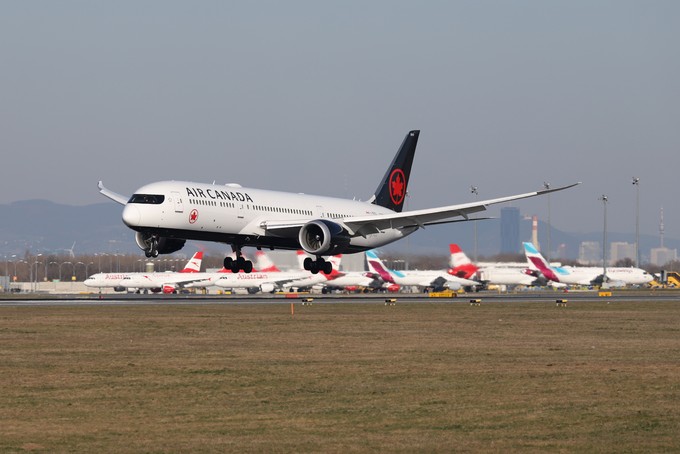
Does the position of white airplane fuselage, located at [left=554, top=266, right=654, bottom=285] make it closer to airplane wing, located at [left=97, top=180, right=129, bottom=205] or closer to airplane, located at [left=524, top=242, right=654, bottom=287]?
airplane, located at [left=524, top=242, right=654, bottom=287]

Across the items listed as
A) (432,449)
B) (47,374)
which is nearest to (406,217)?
(47,374)

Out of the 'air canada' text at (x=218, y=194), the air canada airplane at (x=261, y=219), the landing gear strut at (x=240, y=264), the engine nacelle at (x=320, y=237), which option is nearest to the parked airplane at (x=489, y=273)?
the air canada airplane at (x=261, y=219)

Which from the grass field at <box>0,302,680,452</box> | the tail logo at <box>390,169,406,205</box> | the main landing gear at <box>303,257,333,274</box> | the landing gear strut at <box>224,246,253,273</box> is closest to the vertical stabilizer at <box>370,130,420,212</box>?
the tail logo at <box>390,169,406,205</box>

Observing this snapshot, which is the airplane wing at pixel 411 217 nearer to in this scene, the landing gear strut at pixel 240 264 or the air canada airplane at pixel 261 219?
the air canada airplane at pixel 261 219

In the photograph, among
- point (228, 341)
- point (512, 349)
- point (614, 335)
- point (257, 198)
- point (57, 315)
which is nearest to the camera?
point (512, 349)

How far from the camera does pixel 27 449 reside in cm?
2141

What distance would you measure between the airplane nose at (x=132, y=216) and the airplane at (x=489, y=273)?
307ft

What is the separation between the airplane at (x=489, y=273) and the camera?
506 ft

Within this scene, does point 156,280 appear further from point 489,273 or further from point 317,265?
point 317,265

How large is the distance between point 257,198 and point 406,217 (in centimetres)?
1096

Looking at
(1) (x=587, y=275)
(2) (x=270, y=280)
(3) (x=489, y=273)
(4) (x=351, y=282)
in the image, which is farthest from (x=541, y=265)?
(2) (x=270, y=280)

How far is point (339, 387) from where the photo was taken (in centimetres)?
3030

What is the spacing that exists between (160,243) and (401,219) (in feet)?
54.9

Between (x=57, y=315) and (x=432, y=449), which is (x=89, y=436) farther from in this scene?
(x=57, y=315)
